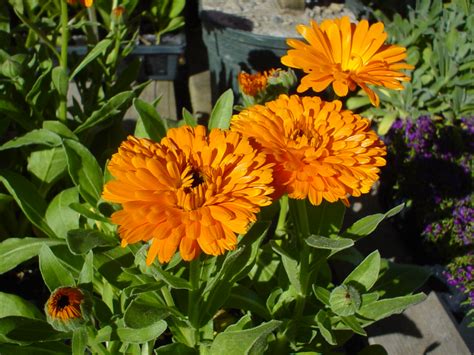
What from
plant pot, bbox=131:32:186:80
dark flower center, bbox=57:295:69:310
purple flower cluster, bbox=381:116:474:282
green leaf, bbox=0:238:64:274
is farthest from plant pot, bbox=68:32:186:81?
dark flower center, bbox=57:295:69:310

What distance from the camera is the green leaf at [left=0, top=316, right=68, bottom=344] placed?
37.4 inches

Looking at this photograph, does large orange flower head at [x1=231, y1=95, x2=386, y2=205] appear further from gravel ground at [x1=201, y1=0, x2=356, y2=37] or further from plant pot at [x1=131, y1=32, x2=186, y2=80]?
plant pot at [x1=131, y1=32, x2=186, y2=80]

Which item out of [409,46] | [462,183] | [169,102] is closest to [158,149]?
[462,183]

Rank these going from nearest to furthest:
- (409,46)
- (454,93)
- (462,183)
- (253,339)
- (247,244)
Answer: (253,339) < (247,244) < (462,183) < (454,93) < (409,46)

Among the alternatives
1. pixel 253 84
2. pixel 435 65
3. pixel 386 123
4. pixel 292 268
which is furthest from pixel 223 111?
pixel 435 65

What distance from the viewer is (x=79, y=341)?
0.92 meters

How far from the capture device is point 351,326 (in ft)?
3.22

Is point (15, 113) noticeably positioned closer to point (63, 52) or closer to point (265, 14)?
point (63, 52)

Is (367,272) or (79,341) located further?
(367,272)

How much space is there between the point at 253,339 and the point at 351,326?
0.19 metres

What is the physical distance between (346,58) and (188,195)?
0.43m

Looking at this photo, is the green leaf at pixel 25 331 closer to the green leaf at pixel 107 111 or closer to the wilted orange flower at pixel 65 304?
the wilted orange flower at pixel 65 304

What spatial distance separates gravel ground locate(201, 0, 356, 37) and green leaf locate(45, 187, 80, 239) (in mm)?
1032

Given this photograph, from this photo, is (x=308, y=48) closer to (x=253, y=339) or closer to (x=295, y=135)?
(x=295, y=135)
